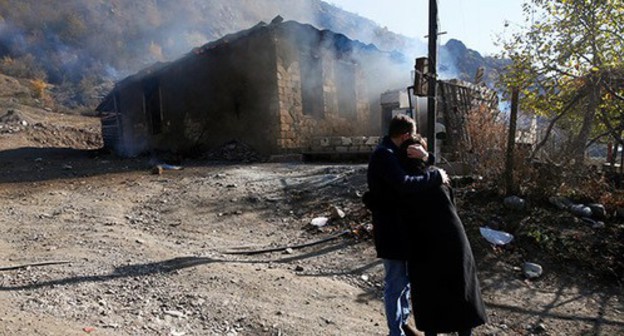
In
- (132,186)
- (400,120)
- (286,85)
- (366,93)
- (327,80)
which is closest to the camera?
(400,120)

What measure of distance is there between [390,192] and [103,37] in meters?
47.9

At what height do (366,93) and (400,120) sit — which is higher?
(366,93)

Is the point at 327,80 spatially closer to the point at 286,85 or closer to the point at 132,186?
the point at 286,85

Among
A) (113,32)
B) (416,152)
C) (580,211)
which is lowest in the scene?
(580,211)

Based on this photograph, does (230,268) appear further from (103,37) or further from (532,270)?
(103,37)

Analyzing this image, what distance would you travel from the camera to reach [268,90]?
11.2 meters

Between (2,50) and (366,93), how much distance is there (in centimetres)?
3946

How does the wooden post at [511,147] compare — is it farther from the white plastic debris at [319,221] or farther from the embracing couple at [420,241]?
the embracing couple at [420,241]

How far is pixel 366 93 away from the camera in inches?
560

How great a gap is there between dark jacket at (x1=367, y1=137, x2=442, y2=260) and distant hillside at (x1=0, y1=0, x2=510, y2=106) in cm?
2700

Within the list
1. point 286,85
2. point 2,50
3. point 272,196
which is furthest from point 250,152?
point 2,50

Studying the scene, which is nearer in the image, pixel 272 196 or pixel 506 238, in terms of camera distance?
pixel 506 238

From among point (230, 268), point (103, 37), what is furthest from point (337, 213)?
point (103, 37)

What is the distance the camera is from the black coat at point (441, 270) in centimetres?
236
